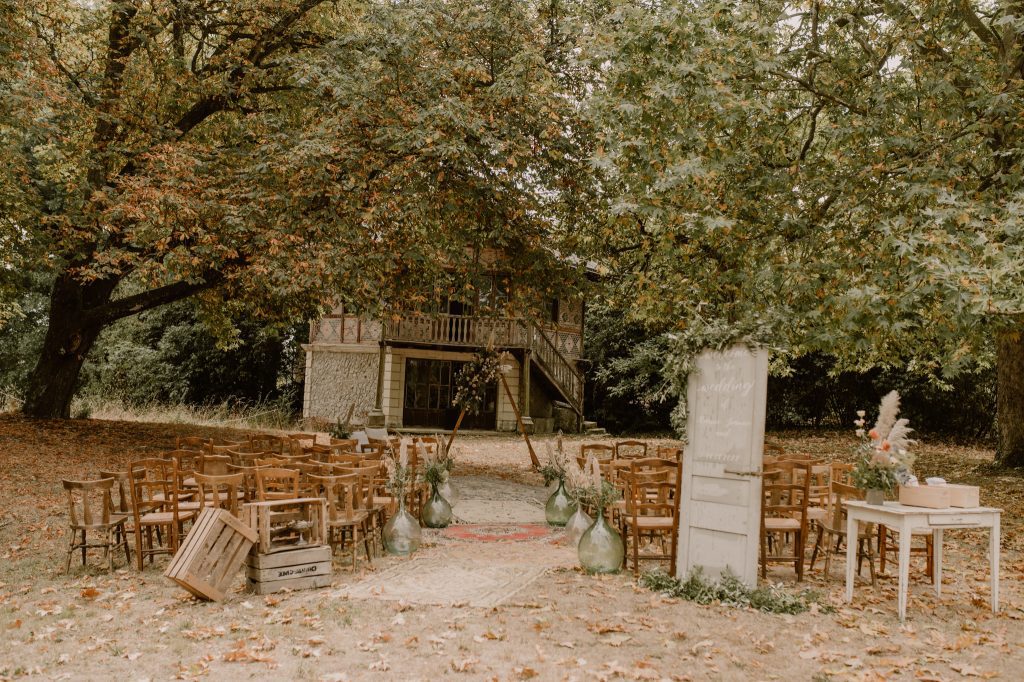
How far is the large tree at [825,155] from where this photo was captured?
8.86 metres

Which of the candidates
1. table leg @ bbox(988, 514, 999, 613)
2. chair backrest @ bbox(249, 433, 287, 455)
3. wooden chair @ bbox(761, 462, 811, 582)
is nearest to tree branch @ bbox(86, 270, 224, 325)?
chair backrest @ bbox(249, 433, 287, 455)

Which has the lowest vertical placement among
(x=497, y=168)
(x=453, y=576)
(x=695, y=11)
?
(x=453, y=576)

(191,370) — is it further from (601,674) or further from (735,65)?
(601,674)

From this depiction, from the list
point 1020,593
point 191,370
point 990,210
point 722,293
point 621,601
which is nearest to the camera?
point 621,601

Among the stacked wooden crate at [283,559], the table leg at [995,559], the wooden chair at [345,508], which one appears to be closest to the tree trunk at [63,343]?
the wooden chair at [345,508]

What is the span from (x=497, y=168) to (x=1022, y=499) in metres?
9.23

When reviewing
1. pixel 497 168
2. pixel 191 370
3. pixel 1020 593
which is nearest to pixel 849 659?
pixel 1020 593

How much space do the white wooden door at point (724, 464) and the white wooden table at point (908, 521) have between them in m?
0.81

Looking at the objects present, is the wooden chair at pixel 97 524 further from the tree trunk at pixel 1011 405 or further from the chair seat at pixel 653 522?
the tree trunk at pixel 1011 405

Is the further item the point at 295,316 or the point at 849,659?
the point at 295,316

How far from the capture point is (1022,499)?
12211 mm

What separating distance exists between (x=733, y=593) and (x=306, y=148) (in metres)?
8.60

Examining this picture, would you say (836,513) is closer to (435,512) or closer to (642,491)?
(642,491)

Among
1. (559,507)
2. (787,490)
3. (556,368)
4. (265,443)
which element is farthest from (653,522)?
(556,368)
